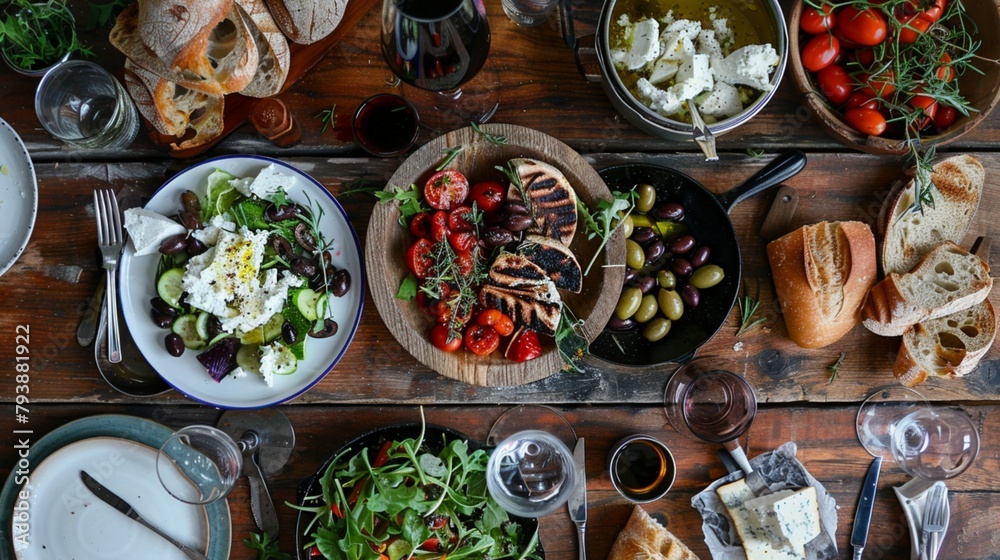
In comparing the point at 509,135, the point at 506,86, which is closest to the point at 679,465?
the point at 509,135

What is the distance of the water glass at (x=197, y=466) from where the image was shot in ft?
5.56

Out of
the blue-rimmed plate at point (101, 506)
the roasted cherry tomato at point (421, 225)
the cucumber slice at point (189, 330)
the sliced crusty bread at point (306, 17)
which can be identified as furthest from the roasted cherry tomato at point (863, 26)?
the blue-rimmed plate at point (101, 506)

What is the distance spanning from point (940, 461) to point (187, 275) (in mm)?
2117

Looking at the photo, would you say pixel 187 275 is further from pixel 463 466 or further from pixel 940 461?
pixel 940 461

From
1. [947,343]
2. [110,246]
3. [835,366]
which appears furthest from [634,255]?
[110,246]

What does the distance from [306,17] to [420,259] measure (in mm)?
651

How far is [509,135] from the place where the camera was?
66.6 inches

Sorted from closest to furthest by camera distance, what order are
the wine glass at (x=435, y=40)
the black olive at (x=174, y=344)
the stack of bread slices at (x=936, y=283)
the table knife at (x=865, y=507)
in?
the wine glass at (x=435, y=40) < the black olive at (x=174, y=344) < the stack of bread slices at (x=936, y=283) < the table knife at (x=865, y=507)

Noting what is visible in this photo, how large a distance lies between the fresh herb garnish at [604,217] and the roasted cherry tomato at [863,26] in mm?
761

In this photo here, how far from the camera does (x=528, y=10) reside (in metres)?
1.81

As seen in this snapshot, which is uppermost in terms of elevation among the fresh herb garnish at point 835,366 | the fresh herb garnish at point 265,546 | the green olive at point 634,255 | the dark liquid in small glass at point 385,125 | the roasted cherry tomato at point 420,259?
the dark liquid in small glass at point 385,125

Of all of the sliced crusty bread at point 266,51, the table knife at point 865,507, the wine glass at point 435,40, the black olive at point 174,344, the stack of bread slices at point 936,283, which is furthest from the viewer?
the table knife at point 865,507

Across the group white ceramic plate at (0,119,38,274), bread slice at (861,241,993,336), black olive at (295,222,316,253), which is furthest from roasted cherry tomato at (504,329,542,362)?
white ceramic plate at (0,119,38,274)

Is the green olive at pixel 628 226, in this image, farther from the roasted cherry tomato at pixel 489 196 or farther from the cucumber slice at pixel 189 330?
the cucumber slice at pixel 189 330
